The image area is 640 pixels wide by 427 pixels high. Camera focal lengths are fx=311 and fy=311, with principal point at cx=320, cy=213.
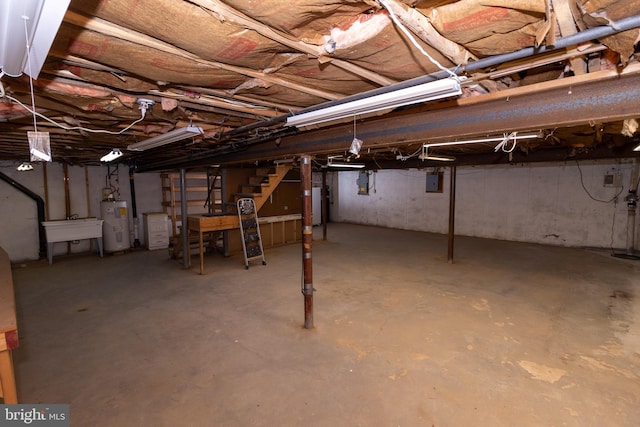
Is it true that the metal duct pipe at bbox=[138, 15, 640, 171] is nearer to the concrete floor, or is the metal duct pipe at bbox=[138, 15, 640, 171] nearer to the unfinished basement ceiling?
the unfinished basement ceiling

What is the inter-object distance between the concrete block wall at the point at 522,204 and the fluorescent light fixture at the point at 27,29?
8.89 metres

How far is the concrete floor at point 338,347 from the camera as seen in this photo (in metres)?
2.15

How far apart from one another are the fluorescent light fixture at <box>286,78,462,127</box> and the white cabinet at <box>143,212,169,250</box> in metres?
6.24

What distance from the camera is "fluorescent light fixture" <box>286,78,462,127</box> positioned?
148 cm

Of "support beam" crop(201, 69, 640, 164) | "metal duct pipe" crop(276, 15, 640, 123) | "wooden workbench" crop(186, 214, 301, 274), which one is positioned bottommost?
"wooden workbench" crop(186, 214, 301, 274)

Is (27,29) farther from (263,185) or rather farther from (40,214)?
(40,214)

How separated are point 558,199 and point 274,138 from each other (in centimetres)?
725

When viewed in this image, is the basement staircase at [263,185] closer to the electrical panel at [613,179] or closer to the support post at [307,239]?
the support post at [307,239]

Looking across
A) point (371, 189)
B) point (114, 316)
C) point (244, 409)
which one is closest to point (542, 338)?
point (244, 409)

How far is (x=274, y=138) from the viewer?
326cm

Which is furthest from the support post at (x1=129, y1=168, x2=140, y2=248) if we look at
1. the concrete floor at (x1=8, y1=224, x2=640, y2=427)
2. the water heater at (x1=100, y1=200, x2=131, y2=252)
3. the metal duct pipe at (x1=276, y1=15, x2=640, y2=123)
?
the metal duct pipe at (x1=276, y1=15, x2=640, y2=123)

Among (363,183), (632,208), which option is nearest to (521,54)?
(632,208)

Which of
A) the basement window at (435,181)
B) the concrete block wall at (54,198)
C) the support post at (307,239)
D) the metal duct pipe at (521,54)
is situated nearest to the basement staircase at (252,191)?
the concrete block wall at (54,198)

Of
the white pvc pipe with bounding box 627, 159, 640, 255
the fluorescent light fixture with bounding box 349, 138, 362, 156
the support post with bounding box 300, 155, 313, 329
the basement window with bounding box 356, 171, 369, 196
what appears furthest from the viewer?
the basement window with bounding box 356, 171, 369, 196
